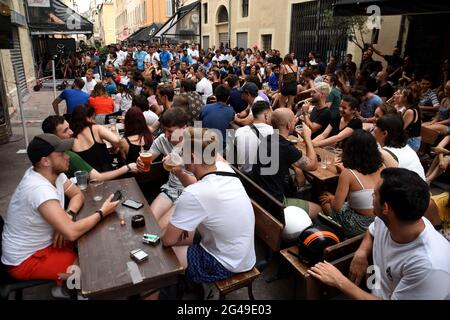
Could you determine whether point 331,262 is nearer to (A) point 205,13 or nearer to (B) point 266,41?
(B) point 266,41

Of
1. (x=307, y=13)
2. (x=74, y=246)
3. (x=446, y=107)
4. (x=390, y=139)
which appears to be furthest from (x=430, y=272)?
(x=307, y=13)

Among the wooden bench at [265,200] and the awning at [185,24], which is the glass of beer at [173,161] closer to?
the wooden bench at [265,200]

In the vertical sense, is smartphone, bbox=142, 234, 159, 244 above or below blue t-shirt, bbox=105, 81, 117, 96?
below

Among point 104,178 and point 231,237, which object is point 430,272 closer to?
point 231,237

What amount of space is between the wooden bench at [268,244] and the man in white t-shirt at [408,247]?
2.25 feet

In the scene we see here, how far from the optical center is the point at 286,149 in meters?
3.18

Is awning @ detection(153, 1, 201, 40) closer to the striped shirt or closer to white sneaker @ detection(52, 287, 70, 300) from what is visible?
the striped shirt

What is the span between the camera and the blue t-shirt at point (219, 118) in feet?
16.6

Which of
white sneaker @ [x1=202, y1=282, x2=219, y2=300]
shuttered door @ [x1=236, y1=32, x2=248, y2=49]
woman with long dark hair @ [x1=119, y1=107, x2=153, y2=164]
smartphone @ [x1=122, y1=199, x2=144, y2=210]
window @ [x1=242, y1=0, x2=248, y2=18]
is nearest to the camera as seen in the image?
smartphone @ [x1=122, y1=199, x2=144, y2=210]

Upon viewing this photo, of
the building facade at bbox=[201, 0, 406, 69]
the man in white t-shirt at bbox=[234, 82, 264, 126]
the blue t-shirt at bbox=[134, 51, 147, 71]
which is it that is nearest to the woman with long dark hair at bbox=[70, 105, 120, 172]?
the man in white t-shirt at bbox=[234, 82, 264, 126]

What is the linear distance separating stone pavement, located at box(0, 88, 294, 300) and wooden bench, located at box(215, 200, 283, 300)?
1.30 ft

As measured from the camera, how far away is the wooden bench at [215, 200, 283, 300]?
2357 mm

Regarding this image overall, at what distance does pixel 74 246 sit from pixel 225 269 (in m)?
1.20

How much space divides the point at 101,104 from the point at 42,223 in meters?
4.42
